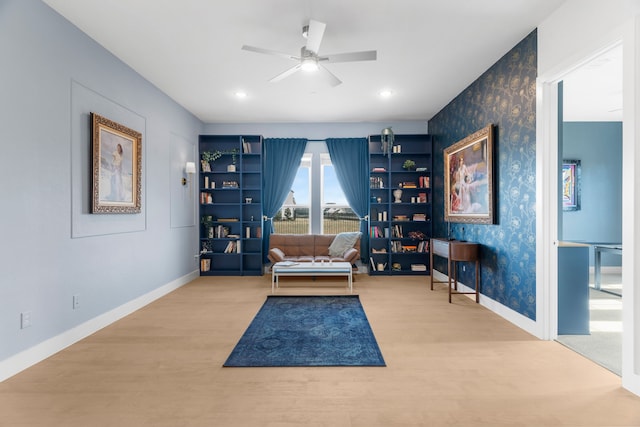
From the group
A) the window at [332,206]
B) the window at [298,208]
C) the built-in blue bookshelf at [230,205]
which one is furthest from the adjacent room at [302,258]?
the window at [298,208]

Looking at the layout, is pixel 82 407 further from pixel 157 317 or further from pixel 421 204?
pixel 421 204

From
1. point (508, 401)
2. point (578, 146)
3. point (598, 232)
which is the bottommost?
point (508, 401)

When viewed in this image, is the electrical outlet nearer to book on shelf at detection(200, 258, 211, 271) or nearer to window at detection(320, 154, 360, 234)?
book on shelf at detection(200, 258, 211, 271)

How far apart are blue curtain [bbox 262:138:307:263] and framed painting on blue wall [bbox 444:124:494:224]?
9.26 feet

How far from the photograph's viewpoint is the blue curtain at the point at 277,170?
659 cm

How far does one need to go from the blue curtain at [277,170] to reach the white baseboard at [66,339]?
8.44 ft

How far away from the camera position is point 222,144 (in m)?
6.61

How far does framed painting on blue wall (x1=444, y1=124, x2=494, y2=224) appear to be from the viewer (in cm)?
407

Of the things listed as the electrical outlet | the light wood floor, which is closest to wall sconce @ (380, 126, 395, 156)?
the light wood floor

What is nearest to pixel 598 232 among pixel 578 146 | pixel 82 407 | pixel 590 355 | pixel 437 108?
pixel 578 146

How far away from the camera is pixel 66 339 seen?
3.00m

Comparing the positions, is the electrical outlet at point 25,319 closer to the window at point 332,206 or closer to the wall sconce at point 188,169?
the wall sconce at point 188,169

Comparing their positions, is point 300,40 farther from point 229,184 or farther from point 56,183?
point 229,184

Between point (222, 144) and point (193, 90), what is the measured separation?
1800 millimetres
